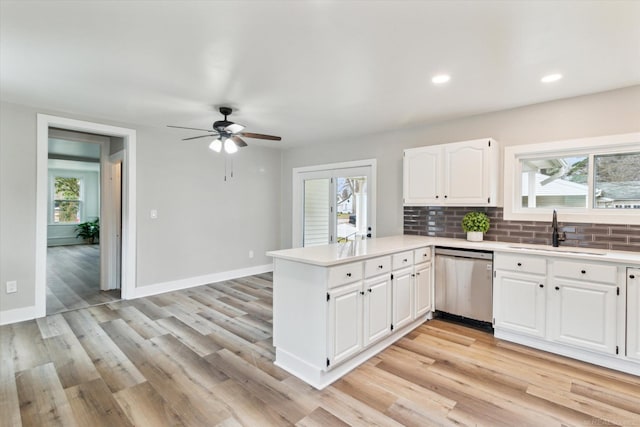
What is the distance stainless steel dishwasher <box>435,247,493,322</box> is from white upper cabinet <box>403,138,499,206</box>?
645 mm

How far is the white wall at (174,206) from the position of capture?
3.50 metres

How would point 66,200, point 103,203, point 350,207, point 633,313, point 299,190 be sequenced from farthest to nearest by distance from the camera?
1. point 66,200
2. point 299,190
3. point 350,207
4. point 103,203
5. point 633,313

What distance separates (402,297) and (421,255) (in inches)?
22.1

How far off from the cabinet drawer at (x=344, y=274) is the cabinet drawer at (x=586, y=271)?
1.81m

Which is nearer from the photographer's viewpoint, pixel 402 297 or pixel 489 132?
pixel 402 297

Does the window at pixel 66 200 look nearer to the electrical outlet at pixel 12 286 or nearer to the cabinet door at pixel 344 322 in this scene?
the electrical outlet at pixel 12 286

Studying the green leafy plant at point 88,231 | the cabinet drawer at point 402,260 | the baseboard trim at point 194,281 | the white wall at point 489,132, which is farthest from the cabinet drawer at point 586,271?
the green leafy plant at point 88,231

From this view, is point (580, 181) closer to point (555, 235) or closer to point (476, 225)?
point (555, 235)

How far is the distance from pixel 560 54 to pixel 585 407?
2481 mm

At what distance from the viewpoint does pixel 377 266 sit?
2727 millimetres

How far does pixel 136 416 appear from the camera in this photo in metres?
1.95

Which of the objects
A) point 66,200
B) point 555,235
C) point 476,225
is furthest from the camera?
point 66,200

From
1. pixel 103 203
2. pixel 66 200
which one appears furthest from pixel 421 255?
pixel 66 200

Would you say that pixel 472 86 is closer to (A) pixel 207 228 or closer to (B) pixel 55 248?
(A) pixel 207 228
